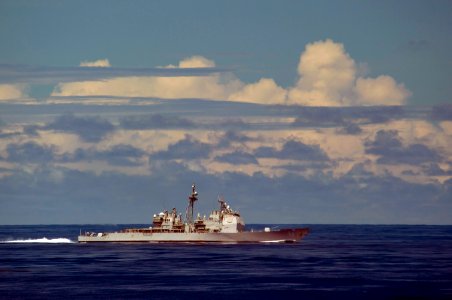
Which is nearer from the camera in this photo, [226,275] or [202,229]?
[226,275]

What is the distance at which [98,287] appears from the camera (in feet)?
339

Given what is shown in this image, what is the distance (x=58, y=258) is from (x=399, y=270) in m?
64.3

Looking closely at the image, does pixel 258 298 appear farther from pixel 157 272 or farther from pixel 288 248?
pixel 288 248

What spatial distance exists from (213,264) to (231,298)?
45.4 meters

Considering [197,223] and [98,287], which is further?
[197,223]

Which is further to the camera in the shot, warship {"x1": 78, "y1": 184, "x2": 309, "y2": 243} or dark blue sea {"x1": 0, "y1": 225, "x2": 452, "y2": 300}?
warship {"x1": 78, "y1": 184, "x2": 309, "y2": 243}

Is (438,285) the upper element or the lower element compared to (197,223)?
lower

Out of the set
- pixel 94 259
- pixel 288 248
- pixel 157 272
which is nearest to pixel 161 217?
pixel 288 248

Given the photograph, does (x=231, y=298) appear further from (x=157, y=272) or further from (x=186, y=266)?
(x=186, y=266)

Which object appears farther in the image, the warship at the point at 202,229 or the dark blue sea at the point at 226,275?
the warship at the point at 202,229

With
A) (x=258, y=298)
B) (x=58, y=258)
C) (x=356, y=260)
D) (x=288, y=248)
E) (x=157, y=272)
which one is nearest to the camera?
(x=258, y=298)

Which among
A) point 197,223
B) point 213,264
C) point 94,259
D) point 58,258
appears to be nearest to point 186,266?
point 213,264

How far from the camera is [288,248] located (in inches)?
7436

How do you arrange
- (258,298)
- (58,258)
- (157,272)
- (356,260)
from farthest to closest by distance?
1. (58,258)
2. (356,260)
3. (157,272)
4. (258,298)
